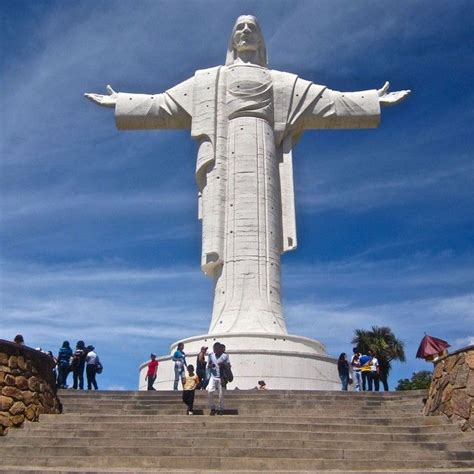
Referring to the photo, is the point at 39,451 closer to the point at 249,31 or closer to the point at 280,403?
the point at 280,403

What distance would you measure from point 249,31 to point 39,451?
16.5 meters

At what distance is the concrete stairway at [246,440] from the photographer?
832 cm

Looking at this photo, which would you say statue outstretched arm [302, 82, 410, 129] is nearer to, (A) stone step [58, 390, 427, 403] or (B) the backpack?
(A) stone step [58, 390, 427, 403]

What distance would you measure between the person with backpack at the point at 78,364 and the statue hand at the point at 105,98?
9807 millimetres

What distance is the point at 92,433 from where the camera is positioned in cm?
967

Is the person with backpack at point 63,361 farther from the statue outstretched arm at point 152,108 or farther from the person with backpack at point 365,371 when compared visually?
the statue outstretched arm at point 152,108

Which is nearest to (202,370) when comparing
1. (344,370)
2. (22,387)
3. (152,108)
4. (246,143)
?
(344,370)

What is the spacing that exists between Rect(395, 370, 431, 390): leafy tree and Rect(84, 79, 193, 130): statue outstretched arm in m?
20.6

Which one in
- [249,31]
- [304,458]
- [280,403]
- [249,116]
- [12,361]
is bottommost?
[304,458]

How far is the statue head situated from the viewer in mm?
21422

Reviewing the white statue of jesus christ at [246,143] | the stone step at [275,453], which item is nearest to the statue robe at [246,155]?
the white statue of jesus christ at [246,143]

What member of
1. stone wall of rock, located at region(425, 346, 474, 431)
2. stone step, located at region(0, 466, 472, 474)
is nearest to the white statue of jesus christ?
stone wall of rock, located at region(425, 346, 474, 431)

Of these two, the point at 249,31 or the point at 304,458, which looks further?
the point at 249,31

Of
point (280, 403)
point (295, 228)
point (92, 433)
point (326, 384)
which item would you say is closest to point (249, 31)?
point (295, 228)
